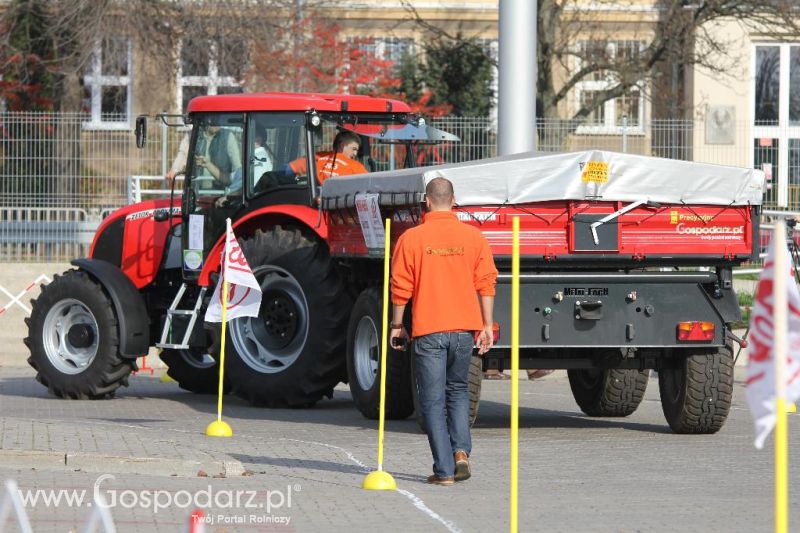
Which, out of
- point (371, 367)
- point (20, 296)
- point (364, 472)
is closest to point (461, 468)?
point (364, 472)

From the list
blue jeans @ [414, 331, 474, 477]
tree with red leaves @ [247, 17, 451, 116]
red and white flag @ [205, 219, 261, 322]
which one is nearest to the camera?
blue jeans @ [414, 331, 474, 477]

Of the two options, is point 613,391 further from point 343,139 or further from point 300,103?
point 300,103

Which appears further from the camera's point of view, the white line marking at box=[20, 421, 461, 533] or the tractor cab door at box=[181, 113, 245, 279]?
the tractor cab door at box=[181, 113, 245, 279]

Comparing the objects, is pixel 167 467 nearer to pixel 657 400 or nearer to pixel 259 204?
pixel 259 204

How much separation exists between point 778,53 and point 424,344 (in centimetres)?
2699

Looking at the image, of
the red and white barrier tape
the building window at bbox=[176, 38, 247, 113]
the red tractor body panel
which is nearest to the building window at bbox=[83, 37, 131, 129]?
the building window at bbox=[176, 38, 247, 113]

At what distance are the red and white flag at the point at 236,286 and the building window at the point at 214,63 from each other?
1616 cm

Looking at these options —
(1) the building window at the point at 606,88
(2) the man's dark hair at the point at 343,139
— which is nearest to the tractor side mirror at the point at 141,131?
(2) the man's dark hair at the point at 343,139

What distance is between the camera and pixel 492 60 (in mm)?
32094

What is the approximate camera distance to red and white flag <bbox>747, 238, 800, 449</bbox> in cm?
620

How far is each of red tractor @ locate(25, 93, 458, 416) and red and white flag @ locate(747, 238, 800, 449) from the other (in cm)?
809

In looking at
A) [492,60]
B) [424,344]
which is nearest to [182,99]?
[492,60]

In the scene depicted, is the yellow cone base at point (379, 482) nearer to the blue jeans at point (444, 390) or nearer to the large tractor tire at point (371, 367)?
the blue jeans at point (444, 390)

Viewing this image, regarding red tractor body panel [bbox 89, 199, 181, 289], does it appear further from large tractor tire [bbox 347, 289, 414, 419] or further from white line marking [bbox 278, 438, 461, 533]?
white line marking [bbox 278, 438, 461, 533]
